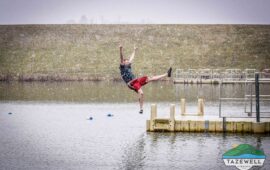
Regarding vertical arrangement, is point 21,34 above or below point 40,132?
above

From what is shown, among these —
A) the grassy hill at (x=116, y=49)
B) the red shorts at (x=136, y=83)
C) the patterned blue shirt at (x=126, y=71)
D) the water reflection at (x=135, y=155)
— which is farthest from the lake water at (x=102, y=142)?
the grassy hill at (x=116, y=49)

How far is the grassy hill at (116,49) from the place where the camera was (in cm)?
8394

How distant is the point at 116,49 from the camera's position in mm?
89875

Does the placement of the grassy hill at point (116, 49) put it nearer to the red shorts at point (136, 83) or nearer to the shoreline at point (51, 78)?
the shoreline at point (51, 78)

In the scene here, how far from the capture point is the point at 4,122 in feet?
103

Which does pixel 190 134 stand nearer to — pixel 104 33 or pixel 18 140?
pixel 18 140

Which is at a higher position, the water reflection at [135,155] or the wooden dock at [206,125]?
the wooden dock at [206,125]

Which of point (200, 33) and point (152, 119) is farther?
point (200, 33)

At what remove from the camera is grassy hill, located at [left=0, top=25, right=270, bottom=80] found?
275 ft

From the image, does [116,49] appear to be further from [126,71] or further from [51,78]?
[126,71]

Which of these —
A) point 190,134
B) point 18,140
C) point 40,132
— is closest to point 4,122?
point 40,132

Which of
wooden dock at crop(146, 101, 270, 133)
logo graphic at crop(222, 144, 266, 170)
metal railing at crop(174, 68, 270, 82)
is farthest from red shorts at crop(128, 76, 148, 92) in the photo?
metal railing at crop(174, 68, 270, 82)

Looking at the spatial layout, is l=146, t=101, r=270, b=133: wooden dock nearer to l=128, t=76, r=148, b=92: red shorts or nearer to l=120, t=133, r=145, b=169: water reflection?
l=120, t=133, r=145, b=169: water reflection

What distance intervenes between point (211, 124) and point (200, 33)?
2635 inches
